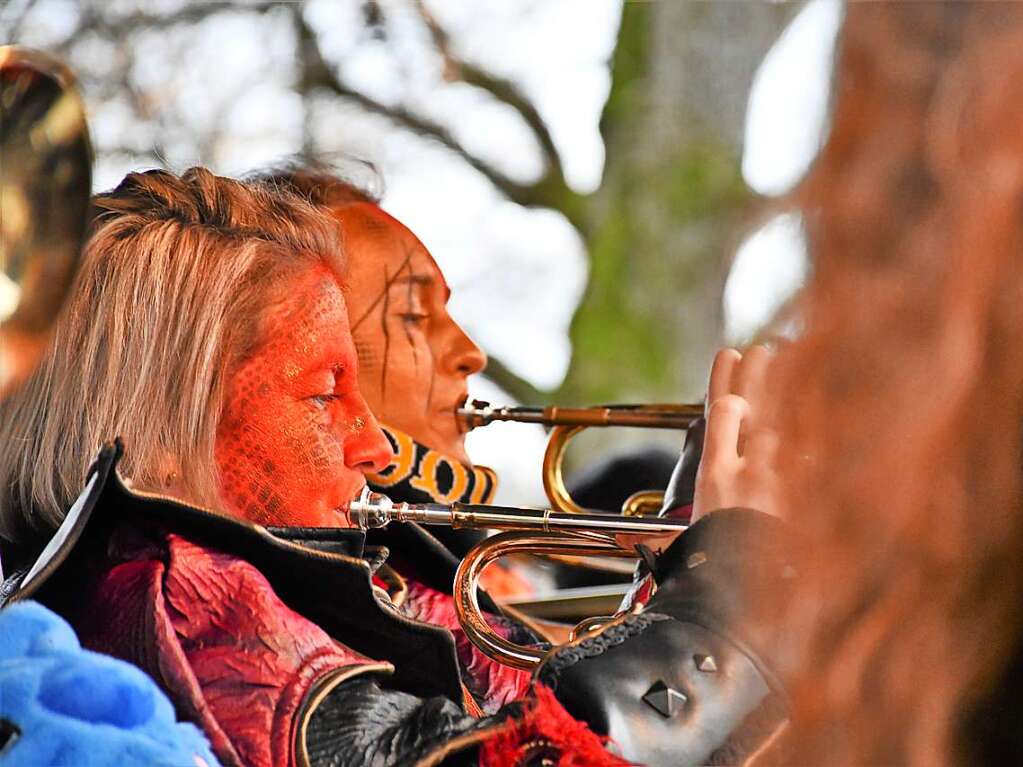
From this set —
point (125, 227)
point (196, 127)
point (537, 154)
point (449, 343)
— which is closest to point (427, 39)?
point (537, 154)

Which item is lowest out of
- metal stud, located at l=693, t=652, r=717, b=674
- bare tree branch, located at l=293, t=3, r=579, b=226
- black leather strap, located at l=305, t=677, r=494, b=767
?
bare tree branch, located at l=293, t=3, r=579, b=226

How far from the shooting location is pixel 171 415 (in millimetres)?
2178

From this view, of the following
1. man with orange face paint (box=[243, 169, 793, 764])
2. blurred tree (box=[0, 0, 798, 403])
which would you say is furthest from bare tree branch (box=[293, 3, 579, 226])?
man with orange face paint (box=[243, 169, 793, 764])

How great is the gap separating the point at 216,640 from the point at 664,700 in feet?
1.77

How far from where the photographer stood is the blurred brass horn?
1695 mm

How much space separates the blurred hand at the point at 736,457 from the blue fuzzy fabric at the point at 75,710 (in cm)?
68

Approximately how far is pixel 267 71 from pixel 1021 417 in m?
8.09

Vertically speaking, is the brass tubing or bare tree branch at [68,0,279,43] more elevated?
bare tree branch at [68,0,279,43]

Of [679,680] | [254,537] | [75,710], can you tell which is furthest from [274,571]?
[679,680]

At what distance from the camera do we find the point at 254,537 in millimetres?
1970

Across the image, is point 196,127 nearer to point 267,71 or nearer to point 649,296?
point 267,71

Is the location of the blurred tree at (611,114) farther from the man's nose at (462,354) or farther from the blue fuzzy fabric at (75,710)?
the blue fuzzy fabric at (75,710)

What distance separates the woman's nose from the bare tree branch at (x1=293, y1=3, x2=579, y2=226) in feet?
21.5

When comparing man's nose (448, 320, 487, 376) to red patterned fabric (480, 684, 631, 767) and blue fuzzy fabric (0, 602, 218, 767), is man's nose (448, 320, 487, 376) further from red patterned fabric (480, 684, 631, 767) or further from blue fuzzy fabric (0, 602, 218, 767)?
blue fuzzy fabric (0, 602, 218, 767)
